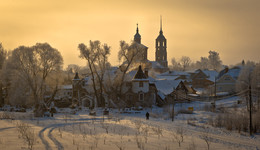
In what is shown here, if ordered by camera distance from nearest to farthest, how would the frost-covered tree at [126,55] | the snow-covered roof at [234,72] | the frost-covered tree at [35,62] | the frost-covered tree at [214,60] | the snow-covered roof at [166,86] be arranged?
the frost-covered tree at [35,62] → the frost-covered tree at [126,55] → the snow-covered roof at [166,86] → the snow-covered roof at [234,72] → the frost-covered tree at [214,60]

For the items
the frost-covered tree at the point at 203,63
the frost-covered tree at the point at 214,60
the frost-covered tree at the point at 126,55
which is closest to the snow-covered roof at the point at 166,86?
the frost-covered tree at the point at 126,55

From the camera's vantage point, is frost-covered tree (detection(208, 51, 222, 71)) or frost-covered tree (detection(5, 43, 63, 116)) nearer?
frost-covered tree (detection(5, 43, 63, 116))

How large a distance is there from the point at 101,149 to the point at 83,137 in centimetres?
333

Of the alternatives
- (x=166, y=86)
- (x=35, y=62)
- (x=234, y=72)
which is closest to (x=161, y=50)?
(x=234, y=72)

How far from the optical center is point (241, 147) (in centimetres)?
1681

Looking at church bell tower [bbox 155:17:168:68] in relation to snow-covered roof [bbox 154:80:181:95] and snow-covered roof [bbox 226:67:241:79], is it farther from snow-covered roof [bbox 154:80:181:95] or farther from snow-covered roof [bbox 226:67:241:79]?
snow-covered roof [bbox 154:80:181:95]

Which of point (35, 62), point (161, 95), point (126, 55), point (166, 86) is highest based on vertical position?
point (126, 55)

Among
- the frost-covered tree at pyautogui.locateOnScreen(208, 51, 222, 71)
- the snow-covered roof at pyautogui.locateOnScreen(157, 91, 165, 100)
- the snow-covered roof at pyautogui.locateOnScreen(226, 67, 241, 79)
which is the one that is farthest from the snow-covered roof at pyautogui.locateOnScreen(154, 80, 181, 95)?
the frost-covered tree at pyautogui.locateOnScreen(208, 51, 222, 71)

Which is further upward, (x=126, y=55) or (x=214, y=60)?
(x=214, y=60)

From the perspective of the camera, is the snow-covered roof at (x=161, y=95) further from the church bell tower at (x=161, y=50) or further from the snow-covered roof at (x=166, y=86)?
the church bell tower at (x=161, y=50)

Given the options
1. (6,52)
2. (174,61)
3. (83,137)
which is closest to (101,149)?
(83,137)

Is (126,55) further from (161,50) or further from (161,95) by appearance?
(161,50)

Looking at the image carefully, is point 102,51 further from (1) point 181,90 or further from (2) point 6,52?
(2) point 6,52

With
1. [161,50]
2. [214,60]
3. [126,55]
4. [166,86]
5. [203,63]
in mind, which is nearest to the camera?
[126,55]
